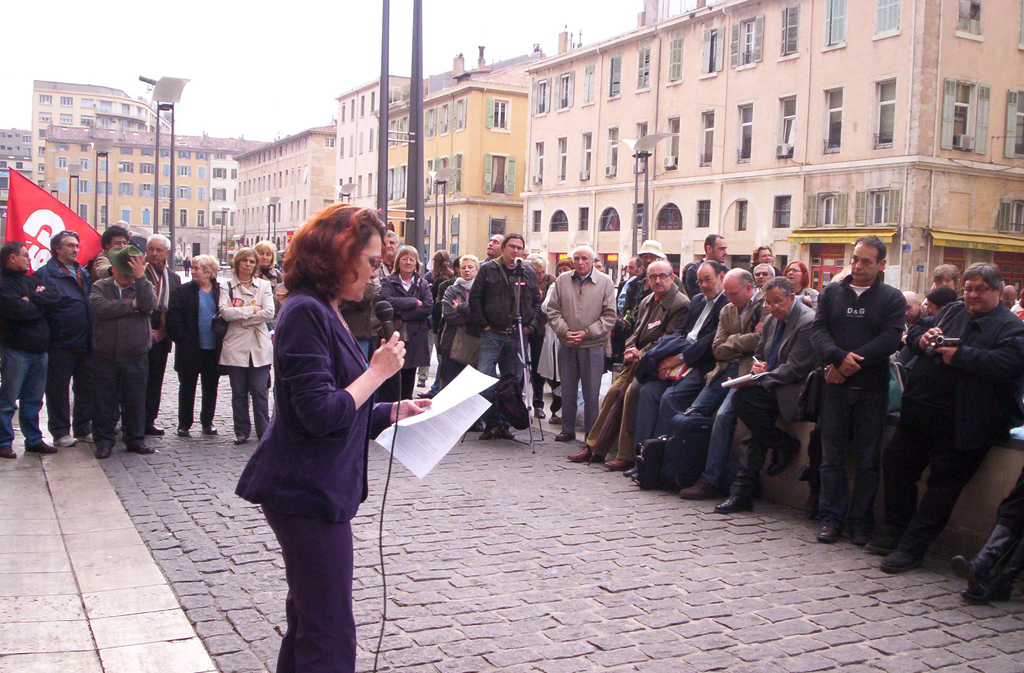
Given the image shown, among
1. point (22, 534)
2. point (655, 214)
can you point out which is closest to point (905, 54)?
point (655, 214)

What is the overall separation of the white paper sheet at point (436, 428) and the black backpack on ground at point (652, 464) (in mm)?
4491

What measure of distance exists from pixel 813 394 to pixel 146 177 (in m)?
133

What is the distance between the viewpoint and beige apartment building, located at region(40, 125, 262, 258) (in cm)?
12288

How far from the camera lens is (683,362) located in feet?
27.9

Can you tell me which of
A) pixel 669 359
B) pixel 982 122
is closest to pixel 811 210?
pixel 982 122

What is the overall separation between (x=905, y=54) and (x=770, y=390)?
2925 cm

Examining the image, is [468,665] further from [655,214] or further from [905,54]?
[655,214]

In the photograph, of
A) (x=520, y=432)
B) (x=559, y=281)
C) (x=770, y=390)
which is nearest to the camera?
(x=770, y=390)

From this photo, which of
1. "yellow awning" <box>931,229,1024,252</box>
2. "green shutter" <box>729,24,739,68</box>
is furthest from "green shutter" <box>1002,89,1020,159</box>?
"green shutter" <box>729,24,739,68</box>

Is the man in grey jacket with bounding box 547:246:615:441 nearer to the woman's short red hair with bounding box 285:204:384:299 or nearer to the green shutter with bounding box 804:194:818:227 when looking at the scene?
the woman's short red hair with bounding box 285:204:384:299

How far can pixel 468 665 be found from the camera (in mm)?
4348

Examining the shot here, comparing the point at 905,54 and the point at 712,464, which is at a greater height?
the point at 905,54

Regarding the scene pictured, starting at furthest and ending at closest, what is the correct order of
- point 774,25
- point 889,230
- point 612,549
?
point 774,25
point 889,230
point 612,549

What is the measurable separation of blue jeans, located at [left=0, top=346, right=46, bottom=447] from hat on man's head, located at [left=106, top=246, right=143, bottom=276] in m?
0.97
